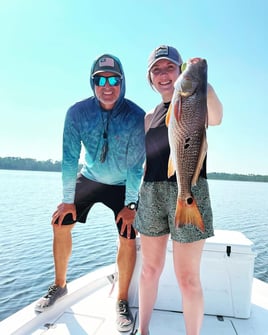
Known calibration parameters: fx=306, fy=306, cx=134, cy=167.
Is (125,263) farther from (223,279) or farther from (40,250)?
(40,250)

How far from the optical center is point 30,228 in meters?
11.2

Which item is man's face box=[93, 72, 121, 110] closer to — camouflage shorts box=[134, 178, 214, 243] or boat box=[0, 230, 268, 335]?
camouflage shorts box=[134, 178, 214, 243]

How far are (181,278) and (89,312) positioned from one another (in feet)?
4.50

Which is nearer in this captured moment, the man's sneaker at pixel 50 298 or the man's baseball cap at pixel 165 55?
the man's baseball cap at pixel 165 55

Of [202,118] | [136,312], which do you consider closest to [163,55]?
[202,118]

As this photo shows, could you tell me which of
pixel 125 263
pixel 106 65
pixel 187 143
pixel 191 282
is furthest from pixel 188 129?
pixel 125 263

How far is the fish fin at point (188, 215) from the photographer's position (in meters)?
1.82

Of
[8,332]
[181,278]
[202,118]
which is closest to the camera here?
[202,118]

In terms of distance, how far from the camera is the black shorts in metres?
3.21

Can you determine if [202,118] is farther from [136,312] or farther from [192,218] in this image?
[136,312]

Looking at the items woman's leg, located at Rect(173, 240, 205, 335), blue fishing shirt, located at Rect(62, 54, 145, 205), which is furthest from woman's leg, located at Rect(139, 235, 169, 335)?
blue fishing shirt, located at Rect(62, 54, 145, 205)

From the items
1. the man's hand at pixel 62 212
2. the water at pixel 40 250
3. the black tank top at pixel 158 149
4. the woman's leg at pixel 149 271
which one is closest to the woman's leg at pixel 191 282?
the woman's leg at pixel 149 271

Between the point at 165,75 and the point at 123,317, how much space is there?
2152 mm

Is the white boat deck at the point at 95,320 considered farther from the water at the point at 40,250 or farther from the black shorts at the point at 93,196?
the water at the point at 40,250
